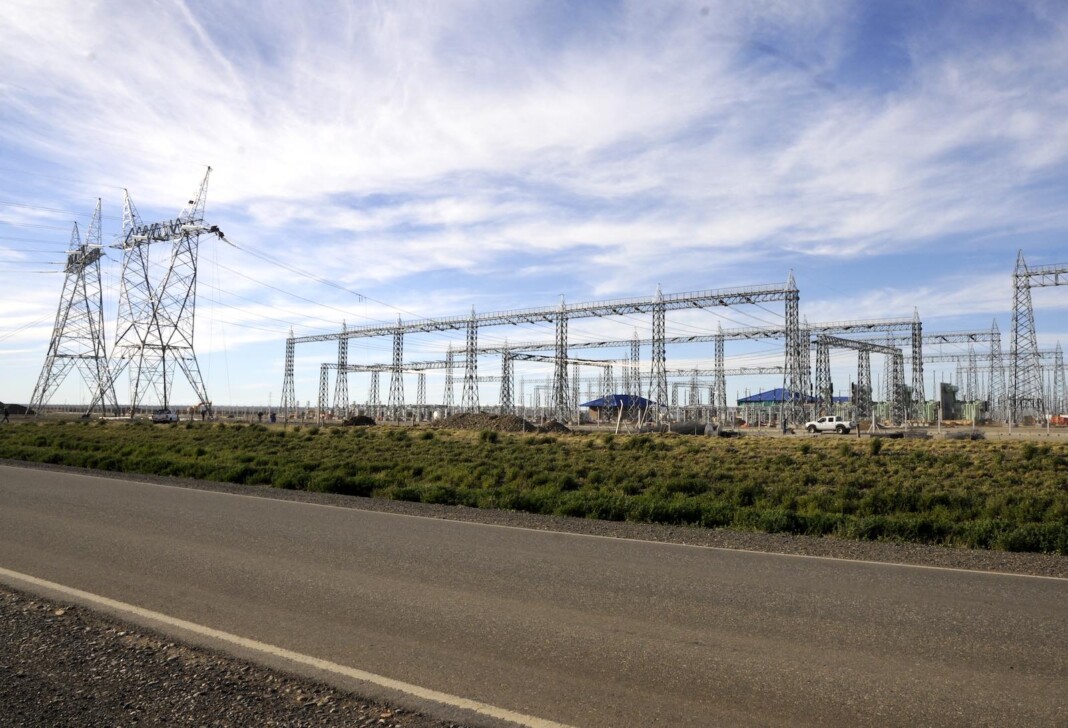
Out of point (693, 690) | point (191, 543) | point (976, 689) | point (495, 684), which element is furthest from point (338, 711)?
point (191, 543)

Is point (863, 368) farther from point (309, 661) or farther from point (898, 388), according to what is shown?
point (309, 661)

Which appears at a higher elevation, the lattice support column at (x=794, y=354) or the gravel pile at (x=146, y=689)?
the lattice support column at (x=794, y=354)

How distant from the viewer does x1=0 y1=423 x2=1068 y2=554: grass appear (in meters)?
11.7

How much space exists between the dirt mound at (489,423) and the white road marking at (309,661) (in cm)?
3720

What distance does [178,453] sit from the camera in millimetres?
25516

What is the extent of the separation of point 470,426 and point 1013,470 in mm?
31156

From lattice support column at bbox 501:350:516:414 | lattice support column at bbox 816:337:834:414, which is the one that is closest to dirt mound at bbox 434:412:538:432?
lattice support column at bbox 501:350:516:414

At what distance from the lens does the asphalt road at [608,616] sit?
4.23 m

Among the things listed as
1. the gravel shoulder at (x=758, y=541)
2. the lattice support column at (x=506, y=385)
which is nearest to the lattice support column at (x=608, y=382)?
the lattice support column at (x=506, y=385)

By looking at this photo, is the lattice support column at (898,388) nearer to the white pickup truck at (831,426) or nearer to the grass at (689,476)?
the white pickup truck at (831,426)

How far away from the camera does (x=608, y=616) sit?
5.80 metres

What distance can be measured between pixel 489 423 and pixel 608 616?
41254 millimetres

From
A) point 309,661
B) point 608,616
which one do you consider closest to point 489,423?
point 608,616

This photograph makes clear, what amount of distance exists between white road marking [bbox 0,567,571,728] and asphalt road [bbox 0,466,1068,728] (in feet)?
0.28
